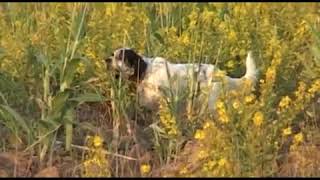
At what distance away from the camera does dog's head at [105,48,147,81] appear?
13.9 feet

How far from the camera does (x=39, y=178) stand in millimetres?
3432

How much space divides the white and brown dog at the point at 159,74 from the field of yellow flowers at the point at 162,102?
0.09 meters

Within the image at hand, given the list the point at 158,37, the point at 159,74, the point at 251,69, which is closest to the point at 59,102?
the point at 159,74

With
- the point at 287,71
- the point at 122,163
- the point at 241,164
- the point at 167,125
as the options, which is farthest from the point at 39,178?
the point at 287,71

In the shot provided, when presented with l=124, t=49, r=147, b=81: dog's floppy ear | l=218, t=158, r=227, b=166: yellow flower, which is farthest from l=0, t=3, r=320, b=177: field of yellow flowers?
l=124, t=49, r=147, b=81: dog's floppy ear

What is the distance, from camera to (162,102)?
380 cm

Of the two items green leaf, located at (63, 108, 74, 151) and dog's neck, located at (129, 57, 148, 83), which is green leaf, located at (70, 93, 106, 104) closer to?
green leaf, located at (63, 108, 74, 151)

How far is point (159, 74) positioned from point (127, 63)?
189 mm

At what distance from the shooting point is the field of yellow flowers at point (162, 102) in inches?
137

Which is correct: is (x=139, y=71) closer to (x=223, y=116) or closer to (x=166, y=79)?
(x=166, y=79)

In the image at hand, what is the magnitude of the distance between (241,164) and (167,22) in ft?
6.75

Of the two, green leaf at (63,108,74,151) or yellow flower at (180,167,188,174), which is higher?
green leaf at (63,108,74,151)

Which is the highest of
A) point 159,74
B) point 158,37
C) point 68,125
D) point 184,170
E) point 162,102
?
point 158,37

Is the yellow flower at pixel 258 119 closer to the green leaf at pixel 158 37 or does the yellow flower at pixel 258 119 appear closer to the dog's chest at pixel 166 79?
the dog's chest at pixel 166 79
